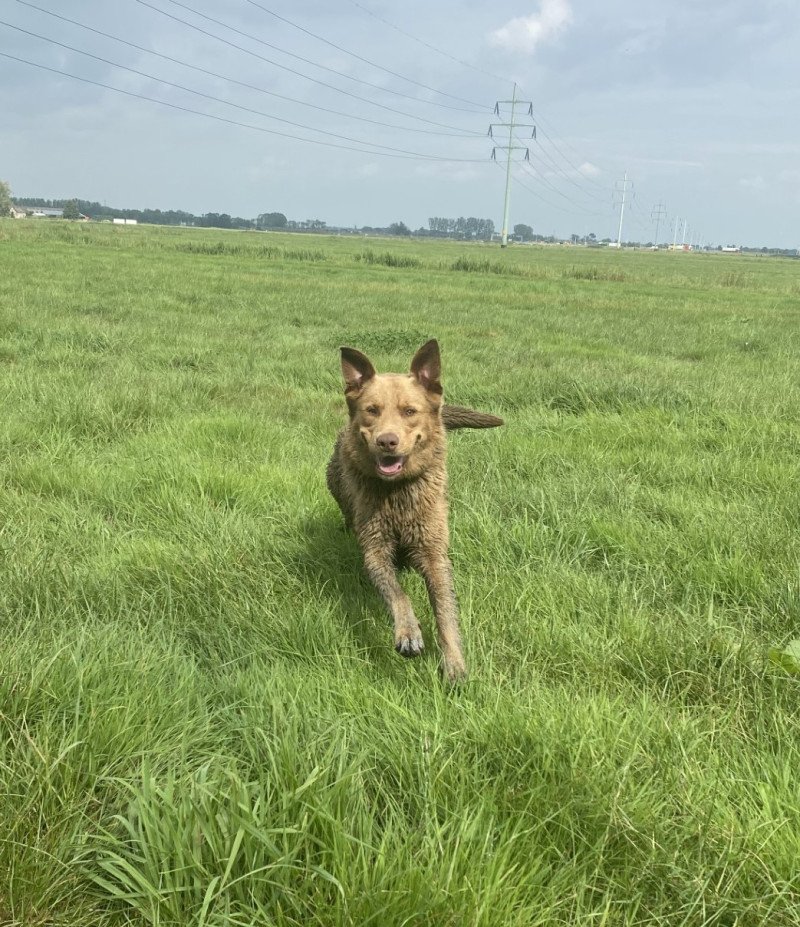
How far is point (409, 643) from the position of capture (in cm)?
248

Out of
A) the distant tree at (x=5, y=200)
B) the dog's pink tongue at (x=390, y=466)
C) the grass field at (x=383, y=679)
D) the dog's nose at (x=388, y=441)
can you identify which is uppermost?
the distant tree at (x=5, y=200)

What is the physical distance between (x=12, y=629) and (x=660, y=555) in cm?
318

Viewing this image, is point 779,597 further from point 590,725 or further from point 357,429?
point 357,429

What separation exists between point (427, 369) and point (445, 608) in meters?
1.22

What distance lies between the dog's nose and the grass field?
2.59 feet

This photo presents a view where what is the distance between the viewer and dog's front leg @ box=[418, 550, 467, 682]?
8.16 feet

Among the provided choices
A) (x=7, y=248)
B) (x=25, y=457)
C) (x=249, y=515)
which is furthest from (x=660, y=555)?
(x=7, y=248)

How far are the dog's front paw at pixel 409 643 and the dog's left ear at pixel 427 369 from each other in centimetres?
129

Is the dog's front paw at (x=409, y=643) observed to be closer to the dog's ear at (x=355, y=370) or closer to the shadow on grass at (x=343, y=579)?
the shadow on grass at (x=343, y=579)

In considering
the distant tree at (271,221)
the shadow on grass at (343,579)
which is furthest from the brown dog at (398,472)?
the distant tree at (271,221)

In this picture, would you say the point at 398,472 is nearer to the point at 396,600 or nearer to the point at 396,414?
the point at 396,414

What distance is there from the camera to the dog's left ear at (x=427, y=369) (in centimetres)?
323

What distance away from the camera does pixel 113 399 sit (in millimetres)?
6105

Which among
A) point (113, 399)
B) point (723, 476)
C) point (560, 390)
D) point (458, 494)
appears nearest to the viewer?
point (458, 494)
